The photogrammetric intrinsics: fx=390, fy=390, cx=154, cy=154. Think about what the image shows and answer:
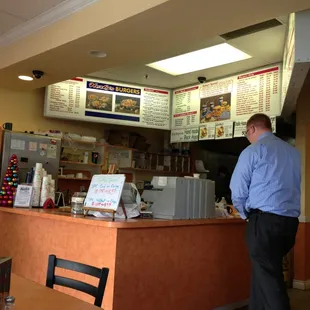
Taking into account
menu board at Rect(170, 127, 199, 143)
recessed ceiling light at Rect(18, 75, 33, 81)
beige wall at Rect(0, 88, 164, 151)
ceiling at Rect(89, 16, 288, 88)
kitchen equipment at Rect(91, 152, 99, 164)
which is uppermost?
ceiling at Rect(89, 16, 288, 88)

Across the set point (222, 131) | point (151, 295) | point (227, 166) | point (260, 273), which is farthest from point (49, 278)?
point (227, 166)

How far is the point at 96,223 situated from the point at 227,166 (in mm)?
6431

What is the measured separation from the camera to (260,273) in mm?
2832

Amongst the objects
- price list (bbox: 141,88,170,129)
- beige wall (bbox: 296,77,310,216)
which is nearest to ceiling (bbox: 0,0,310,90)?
beige wall (bbox: 296,77,310,216)

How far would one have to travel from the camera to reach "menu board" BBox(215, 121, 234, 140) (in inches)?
204

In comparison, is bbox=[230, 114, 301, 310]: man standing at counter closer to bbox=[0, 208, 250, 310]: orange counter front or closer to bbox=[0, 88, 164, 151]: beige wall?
bbox=[0, 208, 250, 310]: orange counter front

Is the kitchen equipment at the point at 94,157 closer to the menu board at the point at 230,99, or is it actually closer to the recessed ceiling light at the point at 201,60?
the menu board at the point at 230,99

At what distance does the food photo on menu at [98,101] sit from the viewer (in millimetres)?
5629

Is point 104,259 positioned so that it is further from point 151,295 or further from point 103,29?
point 103,29

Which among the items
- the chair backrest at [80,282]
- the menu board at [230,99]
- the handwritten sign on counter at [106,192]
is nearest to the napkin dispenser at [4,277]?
the chair backrest at [80,282]

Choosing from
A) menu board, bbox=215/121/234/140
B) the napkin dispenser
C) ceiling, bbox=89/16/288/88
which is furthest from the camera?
menu board, bbox=215/121/234/140

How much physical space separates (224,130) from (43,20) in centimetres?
Answer: 271

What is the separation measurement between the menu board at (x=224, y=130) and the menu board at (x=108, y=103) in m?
0.99

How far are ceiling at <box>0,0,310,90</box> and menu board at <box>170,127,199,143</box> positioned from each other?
Result: 1.09 meters
